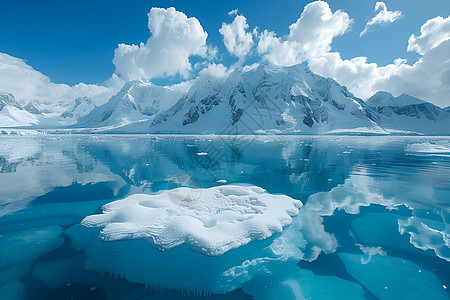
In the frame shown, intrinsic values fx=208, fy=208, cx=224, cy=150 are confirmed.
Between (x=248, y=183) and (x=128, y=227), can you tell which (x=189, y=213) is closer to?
(x=128, y=227)

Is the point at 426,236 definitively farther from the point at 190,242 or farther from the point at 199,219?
the point at 190,242

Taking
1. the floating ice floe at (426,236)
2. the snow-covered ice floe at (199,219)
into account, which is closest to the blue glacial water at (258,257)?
the floating ice floe at (426,236)

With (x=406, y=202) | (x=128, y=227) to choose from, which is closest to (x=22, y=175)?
(x=128, y=227)

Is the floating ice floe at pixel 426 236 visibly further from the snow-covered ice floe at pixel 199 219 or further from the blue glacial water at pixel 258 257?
the snow-covered ice floe at pixel 199 219

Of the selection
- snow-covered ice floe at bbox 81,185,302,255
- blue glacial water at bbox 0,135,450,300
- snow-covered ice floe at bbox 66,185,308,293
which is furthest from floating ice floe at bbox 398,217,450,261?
snow-covered ice floe at bbox 81,185,302,255

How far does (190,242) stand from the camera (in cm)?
763

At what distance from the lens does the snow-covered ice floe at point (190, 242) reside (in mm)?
6473

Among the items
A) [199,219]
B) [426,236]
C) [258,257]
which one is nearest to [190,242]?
[199,219]

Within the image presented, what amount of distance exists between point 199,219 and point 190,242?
1773 mm

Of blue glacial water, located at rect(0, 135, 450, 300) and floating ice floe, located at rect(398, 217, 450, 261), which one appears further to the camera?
floating ice floe, located at rect(398, 217, 450, 261)

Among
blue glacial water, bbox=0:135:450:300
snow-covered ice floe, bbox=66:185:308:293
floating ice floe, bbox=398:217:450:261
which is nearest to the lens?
blue glacial water, bbox=0:135:450:300

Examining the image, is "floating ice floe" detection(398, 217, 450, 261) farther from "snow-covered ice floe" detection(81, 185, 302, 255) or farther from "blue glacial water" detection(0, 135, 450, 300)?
"snow-covered ice floe" detection(81, 185, 302, 255)

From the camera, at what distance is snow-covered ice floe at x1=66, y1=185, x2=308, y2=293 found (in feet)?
21.2

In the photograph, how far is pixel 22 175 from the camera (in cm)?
1838
